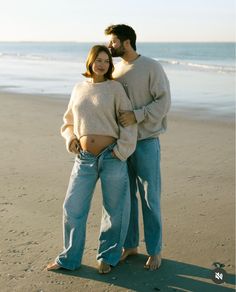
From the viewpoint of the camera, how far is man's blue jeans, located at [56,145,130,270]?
3.94 metres

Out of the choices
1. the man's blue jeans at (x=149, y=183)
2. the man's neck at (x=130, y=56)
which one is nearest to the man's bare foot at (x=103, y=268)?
the man's blue jeans at (x=149, y=183)

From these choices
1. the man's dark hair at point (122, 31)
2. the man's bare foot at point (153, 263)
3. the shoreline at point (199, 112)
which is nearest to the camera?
the man's dark hair at point (122, 31)

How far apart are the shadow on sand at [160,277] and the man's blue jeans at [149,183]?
20 cm

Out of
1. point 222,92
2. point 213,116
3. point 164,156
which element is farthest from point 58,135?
point 222,92

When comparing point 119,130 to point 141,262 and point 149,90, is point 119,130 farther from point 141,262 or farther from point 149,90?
point 141,262

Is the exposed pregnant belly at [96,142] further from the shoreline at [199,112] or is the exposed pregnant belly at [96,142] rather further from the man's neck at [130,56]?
the shoreline at [199,112]

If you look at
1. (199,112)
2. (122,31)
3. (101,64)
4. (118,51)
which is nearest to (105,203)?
(101,64)

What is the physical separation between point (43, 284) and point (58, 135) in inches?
211

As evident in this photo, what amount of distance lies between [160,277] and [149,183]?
77 cm

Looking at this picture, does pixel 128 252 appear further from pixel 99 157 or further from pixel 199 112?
pixel 199 112

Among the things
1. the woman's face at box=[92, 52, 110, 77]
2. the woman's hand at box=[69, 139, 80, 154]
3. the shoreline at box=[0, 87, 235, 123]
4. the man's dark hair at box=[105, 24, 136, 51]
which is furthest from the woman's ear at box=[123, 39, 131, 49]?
the shoreline at box=[0, 87, 235, 123]

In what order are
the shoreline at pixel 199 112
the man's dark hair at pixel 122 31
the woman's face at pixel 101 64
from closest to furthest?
1. the woman's face at pixel 101 64
2. the man's dark hair at pixel 122 31
3. the shoreline at pixel 199 112

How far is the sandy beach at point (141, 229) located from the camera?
392 centimetres

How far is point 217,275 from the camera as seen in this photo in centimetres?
398
